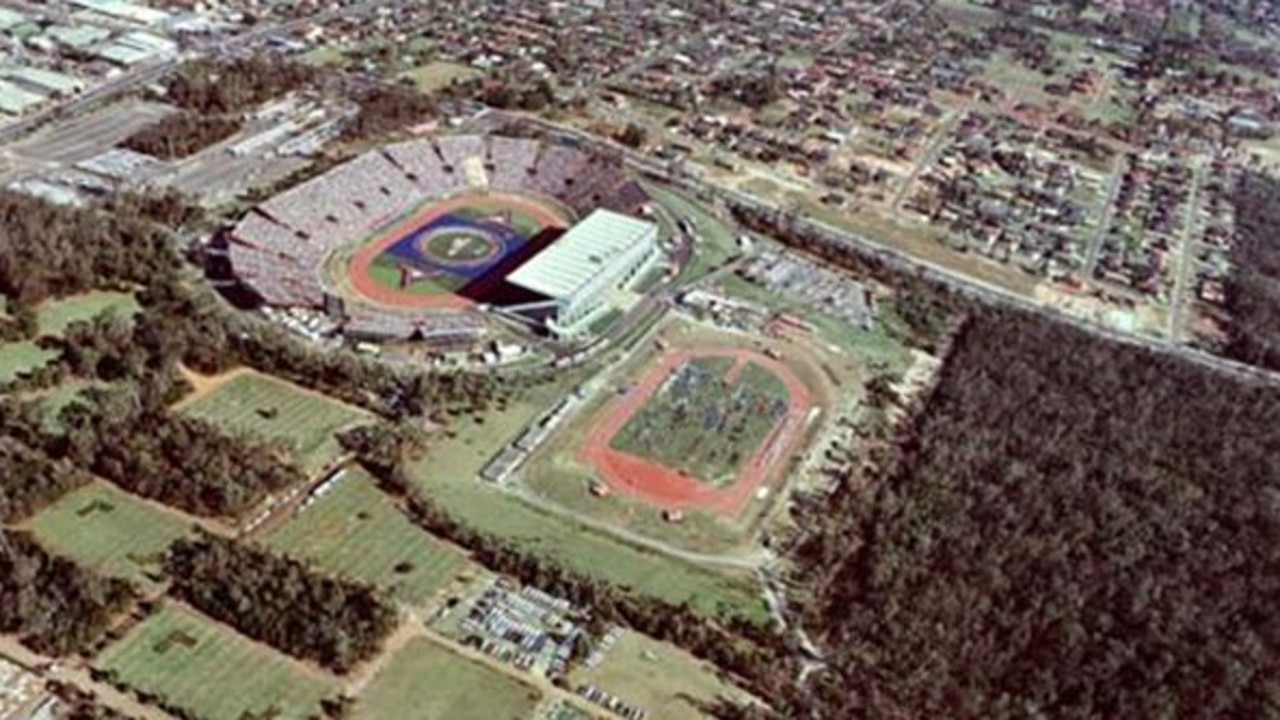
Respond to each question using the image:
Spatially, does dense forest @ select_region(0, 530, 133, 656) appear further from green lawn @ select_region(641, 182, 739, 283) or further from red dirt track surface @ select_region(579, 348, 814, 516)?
green lawn @ select_region(641, 182, 739, 283)

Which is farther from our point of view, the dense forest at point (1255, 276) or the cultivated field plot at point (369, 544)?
the dense forest at point (1255, 276)

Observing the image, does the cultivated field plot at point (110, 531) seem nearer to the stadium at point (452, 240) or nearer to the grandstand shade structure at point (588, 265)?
the stadium at point (452, 240)

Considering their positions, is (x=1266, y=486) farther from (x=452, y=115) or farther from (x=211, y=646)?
(x=452, y=115)

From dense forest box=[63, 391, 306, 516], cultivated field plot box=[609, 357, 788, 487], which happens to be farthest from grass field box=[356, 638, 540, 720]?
cultivated field plot box=[609, 357, 788, 487]

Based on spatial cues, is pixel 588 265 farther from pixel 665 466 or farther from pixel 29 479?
pixel 29 479

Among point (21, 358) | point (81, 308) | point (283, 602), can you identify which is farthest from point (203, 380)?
point (283, 602)

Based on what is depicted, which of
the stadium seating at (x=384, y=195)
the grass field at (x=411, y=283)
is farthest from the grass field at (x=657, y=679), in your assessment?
the grass field at (x=411, y=283)
